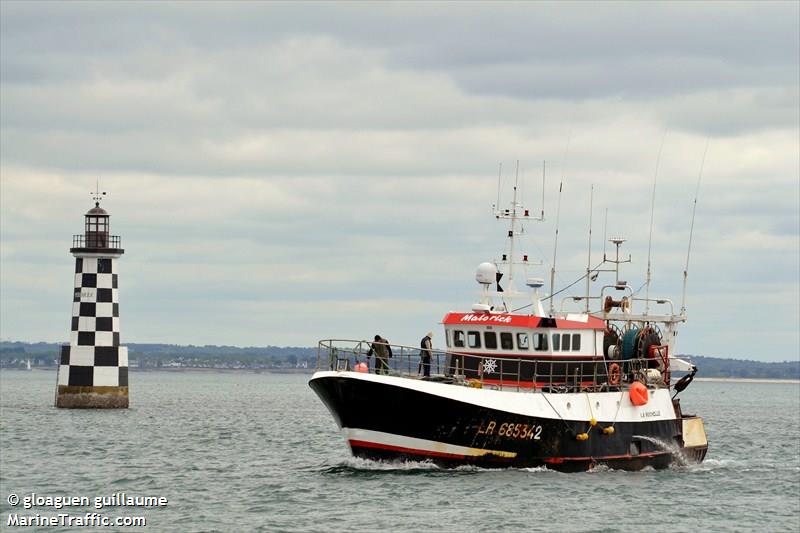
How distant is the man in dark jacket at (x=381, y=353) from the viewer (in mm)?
41281

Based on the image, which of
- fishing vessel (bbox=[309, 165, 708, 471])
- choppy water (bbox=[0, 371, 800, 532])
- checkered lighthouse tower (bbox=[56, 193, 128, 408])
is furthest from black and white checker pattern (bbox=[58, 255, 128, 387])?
fishing vessel (bbox=[309, 165, 708, 471])

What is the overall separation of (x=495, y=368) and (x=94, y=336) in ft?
117

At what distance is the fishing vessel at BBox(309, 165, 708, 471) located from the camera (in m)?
40.0

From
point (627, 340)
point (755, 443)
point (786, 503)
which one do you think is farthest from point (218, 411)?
point (786, 503)

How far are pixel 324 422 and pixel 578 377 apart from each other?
37.9 m

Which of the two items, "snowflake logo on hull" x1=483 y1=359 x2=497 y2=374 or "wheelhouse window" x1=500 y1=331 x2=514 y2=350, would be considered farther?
"wheelhouse window" x1=500 y1=331 x2=514 y2=350

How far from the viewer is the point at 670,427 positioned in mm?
47875

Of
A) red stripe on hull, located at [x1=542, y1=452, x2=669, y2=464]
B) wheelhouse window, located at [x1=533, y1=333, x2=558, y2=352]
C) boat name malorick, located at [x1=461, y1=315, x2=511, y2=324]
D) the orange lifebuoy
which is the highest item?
boat name malorick, located at [x1=461, y1=315, x2=511, y2=324]

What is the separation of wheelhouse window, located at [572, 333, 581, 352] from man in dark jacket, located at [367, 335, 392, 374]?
6.11m

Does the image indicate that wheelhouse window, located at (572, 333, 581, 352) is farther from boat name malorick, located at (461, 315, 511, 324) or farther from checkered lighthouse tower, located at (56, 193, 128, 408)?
checkered lighthouse tower, located at (56, 193, 128, 408)

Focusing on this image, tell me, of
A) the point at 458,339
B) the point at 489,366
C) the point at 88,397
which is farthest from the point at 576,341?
the point at 88,397

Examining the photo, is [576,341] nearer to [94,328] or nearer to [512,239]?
[512,239]

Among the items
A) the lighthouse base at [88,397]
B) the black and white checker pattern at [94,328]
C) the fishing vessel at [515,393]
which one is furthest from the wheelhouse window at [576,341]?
the lighthouse base at [88,397]

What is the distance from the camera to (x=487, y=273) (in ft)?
146
